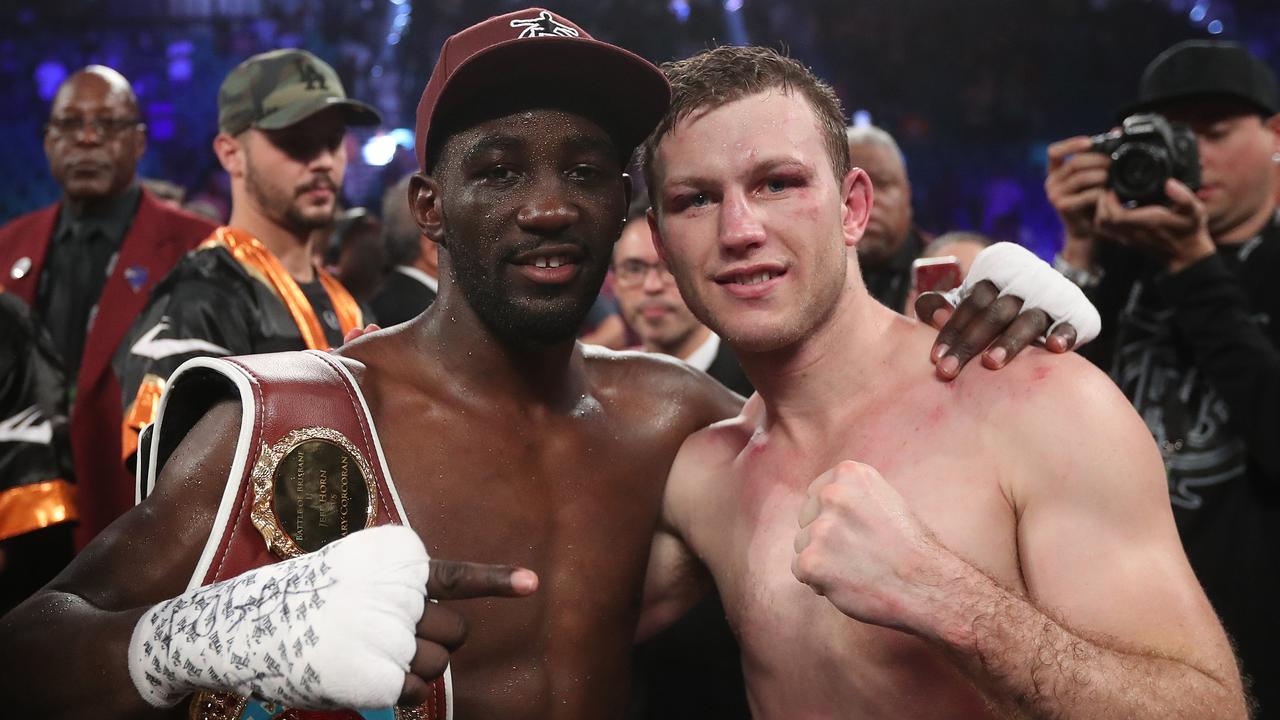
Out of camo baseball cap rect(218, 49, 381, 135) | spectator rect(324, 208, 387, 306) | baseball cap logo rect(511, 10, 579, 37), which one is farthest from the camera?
spectator rect(324, 208, 387, 306)

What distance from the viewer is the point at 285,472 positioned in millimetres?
1473

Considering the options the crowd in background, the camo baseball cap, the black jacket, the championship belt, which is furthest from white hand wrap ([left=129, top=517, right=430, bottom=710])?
the crowd in background

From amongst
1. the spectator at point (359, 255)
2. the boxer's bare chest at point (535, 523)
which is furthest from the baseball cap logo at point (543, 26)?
the spectator at point (359, 255)

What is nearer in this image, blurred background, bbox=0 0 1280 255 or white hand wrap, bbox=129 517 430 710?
white hand wrap, bbox=129 517 430 710

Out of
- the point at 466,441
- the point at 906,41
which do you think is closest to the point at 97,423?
the point at 466,441

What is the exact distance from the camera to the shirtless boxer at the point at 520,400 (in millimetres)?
1648

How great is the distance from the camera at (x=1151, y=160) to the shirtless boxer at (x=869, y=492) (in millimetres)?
866

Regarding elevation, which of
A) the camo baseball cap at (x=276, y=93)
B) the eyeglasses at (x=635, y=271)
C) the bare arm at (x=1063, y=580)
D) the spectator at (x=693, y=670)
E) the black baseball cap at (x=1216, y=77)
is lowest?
the spectator at (x=693, y=670)

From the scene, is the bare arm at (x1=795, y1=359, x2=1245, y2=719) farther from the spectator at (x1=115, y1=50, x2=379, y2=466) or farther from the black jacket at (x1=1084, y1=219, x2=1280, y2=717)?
the spectator at (x1=115, y1=50, x2=379, y2=466)

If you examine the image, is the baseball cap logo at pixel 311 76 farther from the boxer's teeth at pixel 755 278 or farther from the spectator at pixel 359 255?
the boxer's teeth at pixel 755 278

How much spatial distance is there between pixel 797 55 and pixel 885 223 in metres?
5.94

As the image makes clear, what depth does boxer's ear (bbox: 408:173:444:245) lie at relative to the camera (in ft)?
6.04

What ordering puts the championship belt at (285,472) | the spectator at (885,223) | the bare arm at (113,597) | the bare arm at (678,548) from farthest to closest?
the spectator at (885,223) → the bare arm at (678,548) → the championship belt at (285,472) → the bare arm at (113,597)

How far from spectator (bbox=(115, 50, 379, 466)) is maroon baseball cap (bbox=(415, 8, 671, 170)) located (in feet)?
3.70
